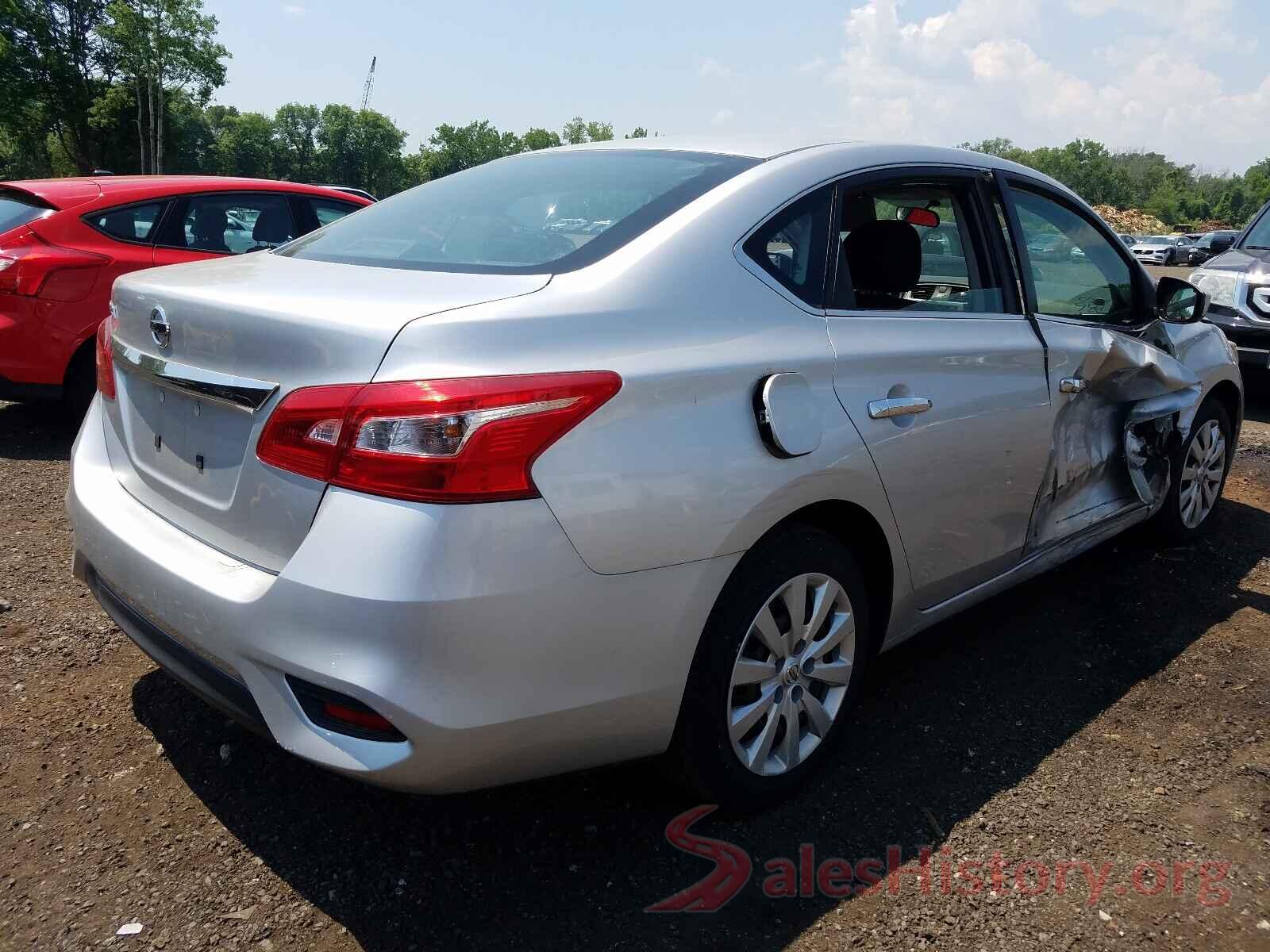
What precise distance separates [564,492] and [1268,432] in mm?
7156

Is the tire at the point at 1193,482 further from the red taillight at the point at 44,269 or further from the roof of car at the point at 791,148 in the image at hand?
the red taillight at the point at 44,269

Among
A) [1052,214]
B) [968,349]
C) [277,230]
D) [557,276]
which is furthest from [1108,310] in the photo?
[277,230]

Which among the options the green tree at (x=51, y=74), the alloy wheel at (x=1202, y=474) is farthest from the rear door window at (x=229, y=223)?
the green tree at (x=51, y=74)

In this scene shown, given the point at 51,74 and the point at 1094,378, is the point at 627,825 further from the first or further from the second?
the point at 51,74

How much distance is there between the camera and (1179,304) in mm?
4016

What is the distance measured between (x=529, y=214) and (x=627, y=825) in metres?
1.57

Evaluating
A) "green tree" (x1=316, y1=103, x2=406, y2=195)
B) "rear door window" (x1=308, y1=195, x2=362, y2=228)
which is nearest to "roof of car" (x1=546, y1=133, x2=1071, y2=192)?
"rear door window" (x1=308, y1=195, x2=362, y2=228)

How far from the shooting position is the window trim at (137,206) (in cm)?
567

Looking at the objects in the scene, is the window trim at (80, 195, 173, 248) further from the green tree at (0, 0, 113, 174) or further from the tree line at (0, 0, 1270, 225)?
the green tree at (0, 0, 113, 174)

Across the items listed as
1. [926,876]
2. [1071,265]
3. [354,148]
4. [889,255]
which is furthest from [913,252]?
[354,148]

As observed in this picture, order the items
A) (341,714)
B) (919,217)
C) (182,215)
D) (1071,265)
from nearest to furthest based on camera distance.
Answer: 1. (341,714)
2. (919,217)
3. (1071,265)
4. (182,215)

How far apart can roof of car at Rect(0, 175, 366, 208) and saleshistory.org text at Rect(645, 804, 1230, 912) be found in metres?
5.28

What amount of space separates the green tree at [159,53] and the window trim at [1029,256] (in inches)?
2235

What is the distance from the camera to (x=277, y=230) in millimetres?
6711
